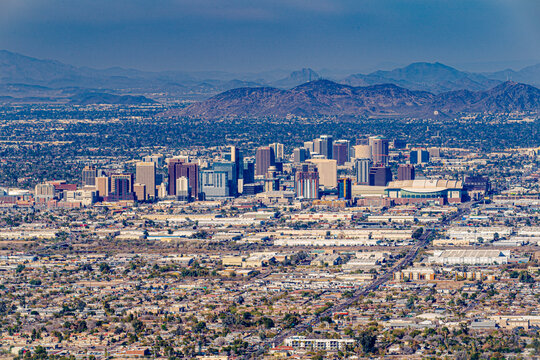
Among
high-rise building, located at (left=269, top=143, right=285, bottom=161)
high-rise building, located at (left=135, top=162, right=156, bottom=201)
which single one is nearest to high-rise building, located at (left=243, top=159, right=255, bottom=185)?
high-rise building, located at (left=135, top=162, right=156, bottom=201)

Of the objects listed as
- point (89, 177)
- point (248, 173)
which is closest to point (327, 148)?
point (248, 173)

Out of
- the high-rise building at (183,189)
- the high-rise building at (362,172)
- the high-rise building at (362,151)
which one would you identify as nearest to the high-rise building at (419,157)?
the high-rise building at (362,151)

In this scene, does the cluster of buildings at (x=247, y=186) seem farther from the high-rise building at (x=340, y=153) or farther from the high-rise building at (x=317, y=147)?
the high-rise building at (x=317, y=147)

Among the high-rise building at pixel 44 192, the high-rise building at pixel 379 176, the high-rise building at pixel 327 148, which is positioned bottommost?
the high-rise building at pixel 44 192

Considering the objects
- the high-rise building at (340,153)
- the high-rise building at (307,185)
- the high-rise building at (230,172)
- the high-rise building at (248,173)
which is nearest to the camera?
the high-rise building at (307,185)

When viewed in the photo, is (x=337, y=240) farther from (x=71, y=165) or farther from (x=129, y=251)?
(x=71, y=165)

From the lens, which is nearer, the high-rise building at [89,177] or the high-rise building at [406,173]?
the high-rise building at [89,177]

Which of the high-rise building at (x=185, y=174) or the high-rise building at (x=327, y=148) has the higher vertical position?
the high-rise building at (x=327, y=148)

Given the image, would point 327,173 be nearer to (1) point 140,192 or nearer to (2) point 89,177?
(1) point 140,192
